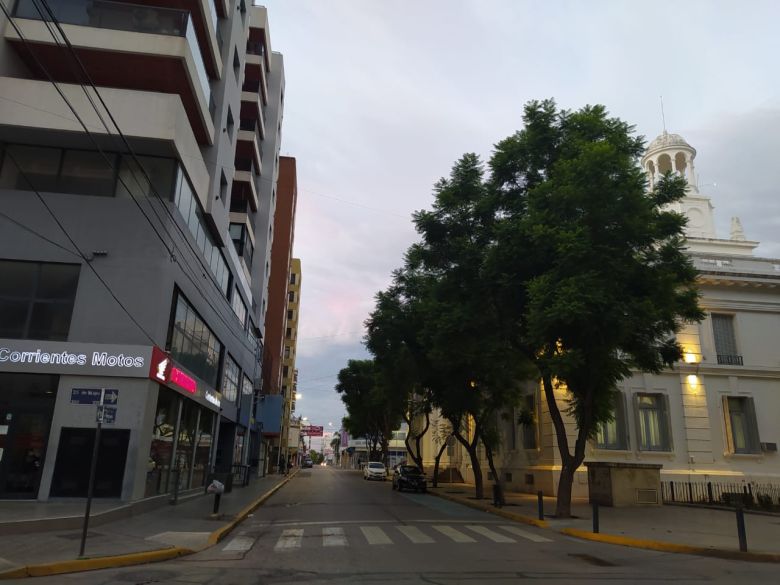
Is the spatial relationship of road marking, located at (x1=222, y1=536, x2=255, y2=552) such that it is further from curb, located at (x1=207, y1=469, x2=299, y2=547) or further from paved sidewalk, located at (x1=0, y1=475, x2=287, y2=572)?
paved sidewalk, located at (x1=0, y1=475, x2=287, y2=572)

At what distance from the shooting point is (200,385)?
23.2 metres

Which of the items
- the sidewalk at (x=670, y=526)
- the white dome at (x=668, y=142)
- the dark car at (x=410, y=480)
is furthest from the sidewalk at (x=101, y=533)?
the white dome at (x=668, y=142)

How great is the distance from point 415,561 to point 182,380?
12.3 metres

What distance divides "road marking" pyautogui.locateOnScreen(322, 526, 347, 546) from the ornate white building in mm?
15962

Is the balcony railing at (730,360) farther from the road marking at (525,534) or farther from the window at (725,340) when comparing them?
the road marking at (525,534)

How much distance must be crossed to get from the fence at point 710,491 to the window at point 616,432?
9.41ft

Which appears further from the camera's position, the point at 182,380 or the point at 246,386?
the point at 246,386

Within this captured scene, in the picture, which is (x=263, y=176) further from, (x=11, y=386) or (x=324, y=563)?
(x=324, y=563)

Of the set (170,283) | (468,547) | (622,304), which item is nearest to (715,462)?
(622,304)

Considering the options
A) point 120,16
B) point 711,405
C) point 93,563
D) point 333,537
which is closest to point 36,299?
point 120,16

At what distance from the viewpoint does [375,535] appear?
13.7 meters

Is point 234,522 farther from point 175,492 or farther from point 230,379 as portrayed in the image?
point 230,379

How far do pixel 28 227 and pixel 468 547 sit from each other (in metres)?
15.1

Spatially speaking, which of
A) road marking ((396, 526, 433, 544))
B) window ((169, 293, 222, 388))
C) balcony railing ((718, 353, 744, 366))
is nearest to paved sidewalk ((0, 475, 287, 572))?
road marking ((396, 526, 433, 544))
